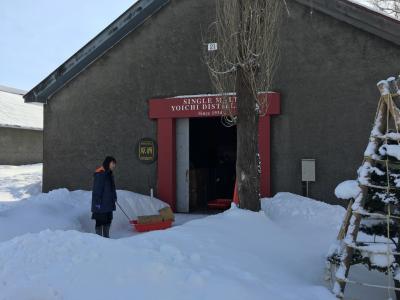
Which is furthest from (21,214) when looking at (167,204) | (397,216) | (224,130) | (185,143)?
(224,130)

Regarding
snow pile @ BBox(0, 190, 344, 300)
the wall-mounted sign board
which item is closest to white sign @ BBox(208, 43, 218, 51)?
the wall-mounted sign board

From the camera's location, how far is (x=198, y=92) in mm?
11648

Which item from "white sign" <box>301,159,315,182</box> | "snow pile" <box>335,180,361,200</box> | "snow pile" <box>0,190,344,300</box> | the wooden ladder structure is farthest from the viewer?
"white sign" <box>301,159,315,182</box>

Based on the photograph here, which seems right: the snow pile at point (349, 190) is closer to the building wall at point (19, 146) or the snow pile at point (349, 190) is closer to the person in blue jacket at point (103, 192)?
the person in blue jacket at point (103, 192)

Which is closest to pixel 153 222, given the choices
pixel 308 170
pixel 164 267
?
pixel 308 170

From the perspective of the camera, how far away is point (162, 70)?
39.6 feet

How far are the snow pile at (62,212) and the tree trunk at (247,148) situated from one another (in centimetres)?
354

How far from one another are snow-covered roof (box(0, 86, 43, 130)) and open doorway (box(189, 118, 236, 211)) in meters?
10.7

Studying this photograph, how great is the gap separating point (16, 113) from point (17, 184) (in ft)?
37.3

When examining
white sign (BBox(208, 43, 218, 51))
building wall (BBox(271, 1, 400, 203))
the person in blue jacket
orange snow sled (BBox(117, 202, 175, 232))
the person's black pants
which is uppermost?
white sign (BBox(208, 43, 218, 51))

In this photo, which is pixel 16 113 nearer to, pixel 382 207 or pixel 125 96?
pixel 125 96

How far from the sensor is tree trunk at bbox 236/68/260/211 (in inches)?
302

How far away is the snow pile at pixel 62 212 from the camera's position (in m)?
8.61

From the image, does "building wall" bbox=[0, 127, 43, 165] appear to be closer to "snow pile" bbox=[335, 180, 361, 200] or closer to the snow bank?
the snow bank
